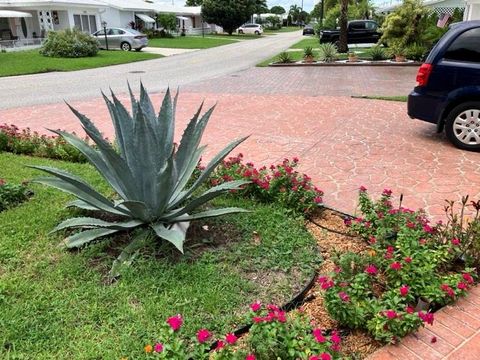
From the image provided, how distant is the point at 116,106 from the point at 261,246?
1696mm

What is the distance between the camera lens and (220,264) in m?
3.60

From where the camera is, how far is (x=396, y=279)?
312 centimetres

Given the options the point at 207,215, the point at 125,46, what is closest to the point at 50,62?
the point at 125,46

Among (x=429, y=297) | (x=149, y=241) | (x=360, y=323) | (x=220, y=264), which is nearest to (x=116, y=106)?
(x=149, y=241)

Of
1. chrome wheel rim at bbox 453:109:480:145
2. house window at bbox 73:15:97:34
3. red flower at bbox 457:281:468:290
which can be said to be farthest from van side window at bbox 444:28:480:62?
house window at bbox 73:15:97:34

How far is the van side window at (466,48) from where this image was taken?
6.20m

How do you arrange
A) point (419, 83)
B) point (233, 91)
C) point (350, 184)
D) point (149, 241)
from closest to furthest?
point (149, 241)
point (350, 184)
point (419, 83)
point (233, 91)

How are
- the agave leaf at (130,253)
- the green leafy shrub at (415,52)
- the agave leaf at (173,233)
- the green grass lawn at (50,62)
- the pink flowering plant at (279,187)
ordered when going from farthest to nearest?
the green grass lawn at (50,62) → the green leafy shrub at (415,52) → the pink flowering plant at (279,187) → the agave leaf at (130,253) → the agave leaf at (173,233)

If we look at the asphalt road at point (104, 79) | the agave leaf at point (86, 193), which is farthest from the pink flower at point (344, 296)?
the asphalt road at point (104, 79)

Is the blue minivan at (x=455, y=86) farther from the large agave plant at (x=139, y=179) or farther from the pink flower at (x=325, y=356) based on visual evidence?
the pink flower at (x=325, y=356)

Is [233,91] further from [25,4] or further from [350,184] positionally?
[25,4]

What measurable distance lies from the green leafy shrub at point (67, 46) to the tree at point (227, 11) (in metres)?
28.7

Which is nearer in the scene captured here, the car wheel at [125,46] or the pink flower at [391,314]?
the pink flower at [391,314]

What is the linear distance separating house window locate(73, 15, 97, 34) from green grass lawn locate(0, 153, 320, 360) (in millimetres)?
37703
